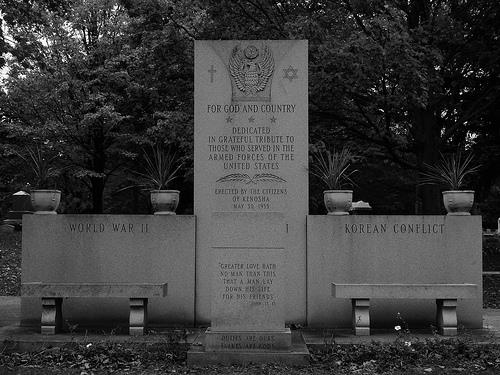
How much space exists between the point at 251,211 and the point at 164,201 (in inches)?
56.5

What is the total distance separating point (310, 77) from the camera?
15.0 metres

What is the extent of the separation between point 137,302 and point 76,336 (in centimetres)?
93

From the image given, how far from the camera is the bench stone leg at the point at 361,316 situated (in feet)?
28.4

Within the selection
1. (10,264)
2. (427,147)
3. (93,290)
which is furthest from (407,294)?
(10,264)

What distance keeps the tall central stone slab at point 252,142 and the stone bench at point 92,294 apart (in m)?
1.15

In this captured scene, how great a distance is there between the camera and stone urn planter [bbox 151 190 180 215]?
9.72m

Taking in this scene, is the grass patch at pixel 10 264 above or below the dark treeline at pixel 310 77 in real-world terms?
below

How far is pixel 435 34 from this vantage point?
15.8 m

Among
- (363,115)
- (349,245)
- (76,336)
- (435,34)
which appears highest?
(435,34)

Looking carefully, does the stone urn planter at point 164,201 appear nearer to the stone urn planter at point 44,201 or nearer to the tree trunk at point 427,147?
the stone urn planter at point 44,201

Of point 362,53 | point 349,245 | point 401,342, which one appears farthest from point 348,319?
point 362,53

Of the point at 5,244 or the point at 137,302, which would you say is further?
the point at 5,244

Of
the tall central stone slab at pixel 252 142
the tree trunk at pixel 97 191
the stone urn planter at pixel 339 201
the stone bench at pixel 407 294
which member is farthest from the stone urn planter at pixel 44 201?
the tree trunk at pixel 97 191

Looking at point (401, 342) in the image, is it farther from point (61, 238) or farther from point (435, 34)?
point (435, 34)
